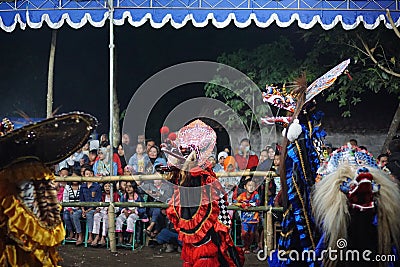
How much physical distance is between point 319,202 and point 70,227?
495cm

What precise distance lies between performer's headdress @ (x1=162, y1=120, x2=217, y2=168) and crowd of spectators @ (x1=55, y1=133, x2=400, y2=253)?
136 centimetres

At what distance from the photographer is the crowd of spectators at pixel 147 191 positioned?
361 inches

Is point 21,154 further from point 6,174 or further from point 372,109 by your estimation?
point 372,109

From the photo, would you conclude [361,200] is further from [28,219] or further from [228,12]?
[228,12]

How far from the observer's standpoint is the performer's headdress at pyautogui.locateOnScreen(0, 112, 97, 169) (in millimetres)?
4809

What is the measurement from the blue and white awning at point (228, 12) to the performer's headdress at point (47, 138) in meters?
4.23

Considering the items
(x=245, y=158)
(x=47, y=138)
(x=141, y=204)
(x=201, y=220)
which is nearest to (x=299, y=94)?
(x=201, y=220)

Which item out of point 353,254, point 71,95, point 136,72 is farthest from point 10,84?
Answer: point 353,254

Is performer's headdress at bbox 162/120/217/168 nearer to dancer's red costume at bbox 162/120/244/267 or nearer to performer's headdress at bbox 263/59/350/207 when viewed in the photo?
dancer's red costume at bbox 162/120/244/267

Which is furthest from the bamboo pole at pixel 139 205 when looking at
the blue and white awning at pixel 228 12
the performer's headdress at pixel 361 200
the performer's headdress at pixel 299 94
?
the performer's headdress at pixel 361 200

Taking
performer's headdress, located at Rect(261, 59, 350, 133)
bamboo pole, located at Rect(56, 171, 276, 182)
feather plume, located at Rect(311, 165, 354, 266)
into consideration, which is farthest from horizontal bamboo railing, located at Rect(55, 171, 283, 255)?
feather plume, located at Rect(311, 165, 354, 266)

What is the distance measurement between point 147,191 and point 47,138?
4612 mm

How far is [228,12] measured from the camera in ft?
30.2

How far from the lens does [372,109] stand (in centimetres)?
1226
